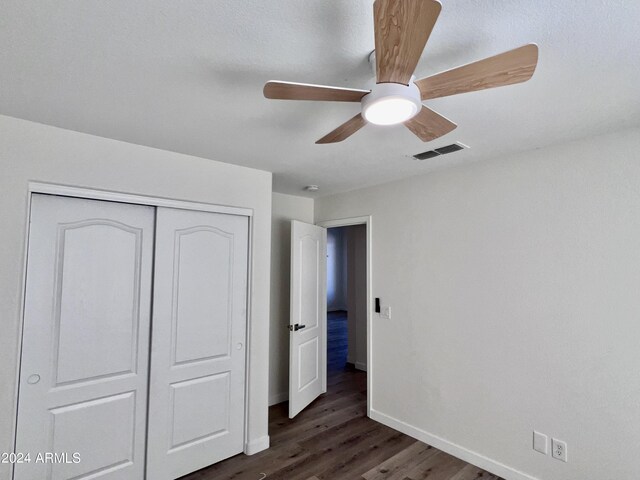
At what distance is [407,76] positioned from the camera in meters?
1.19

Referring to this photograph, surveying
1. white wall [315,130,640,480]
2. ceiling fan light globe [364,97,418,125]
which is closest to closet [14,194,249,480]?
white wall [315,130,640,480]

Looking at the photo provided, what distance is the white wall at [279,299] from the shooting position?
3.86 m

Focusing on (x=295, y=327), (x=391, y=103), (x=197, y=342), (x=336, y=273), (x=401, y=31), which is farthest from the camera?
(x=336, y=273)

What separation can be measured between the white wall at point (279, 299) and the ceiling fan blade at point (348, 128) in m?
2.28

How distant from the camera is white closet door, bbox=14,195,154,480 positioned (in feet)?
6.64

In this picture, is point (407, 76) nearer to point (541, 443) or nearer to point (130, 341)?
point (130, 341)

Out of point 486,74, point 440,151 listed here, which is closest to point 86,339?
point 486,74

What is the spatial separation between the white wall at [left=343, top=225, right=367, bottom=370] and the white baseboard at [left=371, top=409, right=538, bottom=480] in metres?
1.74

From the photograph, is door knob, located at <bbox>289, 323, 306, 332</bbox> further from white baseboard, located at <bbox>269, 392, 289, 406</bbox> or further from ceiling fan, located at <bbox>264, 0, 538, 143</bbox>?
Answer: ceiling fan, located at <bbox>264, 0, 538, 143</bbox>

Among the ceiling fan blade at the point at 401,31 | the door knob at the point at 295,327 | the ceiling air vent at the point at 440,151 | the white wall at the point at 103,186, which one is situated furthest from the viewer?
the door knob at the point at 295,327

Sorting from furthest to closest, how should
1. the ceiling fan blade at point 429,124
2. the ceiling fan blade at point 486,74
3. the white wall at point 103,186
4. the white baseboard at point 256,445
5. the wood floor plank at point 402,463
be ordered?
the white baseboard at point 256,445 < the wood floor plank at point 402,463 < the white wall at point 103,186 < the ceiling fan blade at point 429,124 < the ceiling fan blade at point 486,74

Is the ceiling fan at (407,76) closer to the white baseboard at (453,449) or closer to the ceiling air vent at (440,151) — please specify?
the ceiling air vent at (440,151)

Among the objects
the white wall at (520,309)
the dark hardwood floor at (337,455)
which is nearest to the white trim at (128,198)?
the white wall at (520,309)

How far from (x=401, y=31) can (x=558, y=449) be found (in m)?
2.74
